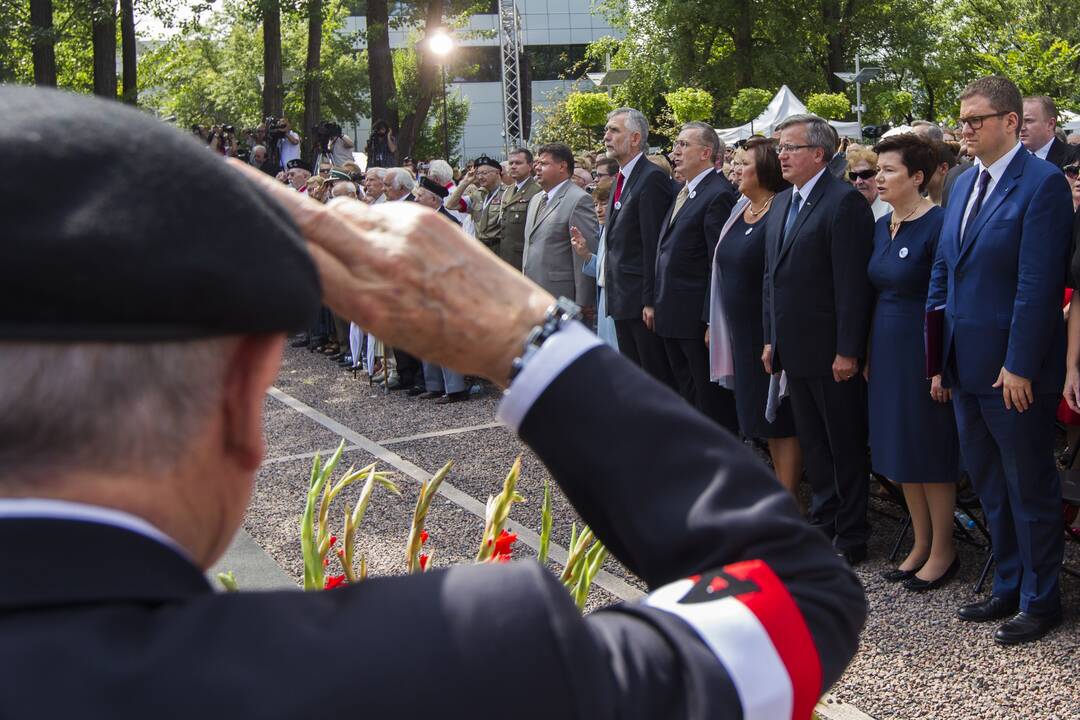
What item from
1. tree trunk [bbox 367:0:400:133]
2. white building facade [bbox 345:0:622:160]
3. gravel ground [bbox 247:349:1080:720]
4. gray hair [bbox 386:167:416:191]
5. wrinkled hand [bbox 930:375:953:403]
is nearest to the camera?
gravel ground [bbox 247:349:1080:720]

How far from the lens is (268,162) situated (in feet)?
63.2

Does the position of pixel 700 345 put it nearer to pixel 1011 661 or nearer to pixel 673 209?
pixel 673 209

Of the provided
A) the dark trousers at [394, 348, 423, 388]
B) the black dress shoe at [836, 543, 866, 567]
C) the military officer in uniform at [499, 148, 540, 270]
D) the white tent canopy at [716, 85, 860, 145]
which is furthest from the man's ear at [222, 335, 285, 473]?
the white tent canopy at [716, 85, 860, 145]

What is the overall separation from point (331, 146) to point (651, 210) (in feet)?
34.5

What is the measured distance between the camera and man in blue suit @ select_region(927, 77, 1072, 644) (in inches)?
179

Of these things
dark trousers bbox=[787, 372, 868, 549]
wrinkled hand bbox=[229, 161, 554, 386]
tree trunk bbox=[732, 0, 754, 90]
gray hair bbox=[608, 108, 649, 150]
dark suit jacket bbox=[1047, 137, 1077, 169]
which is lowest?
dark trousers bbox=[787, 372, 868, 549]

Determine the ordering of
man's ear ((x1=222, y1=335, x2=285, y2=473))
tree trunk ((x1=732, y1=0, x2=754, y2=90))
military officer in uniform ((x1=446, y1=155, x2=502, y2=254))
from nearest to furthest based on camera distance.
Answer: man's ear ((x1=222, y1=335, x2=285, y2=473))
military officer in uniform ((x1=446, y1=155, x2=502, y2=254))
tree trunk ((x1=732, y1=0, x2=754, y2=90))

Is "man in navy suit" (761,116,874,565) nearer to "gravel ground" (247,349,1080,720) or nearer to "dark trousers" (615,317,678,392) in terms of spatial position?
"gravel ground" (247,349,1080,720)

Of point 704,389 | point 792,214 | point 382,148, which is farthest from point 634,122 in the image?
point 382,148

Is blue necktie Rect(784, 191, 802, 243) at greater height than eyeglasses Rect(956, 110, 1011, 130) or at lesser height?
lesser

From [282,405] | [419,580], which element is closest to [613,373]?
[419,580]

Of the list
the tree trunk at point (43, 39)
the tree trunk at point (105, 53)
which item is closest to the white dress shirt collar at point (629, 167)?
the tree trunk at point (43, 39)

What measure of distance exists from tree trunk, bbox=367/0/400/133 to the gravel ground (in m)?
12.2

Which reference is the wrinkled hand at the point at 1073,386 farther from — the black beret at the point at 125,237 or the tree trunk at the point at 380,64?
the tree trunk at the point at 380,64
